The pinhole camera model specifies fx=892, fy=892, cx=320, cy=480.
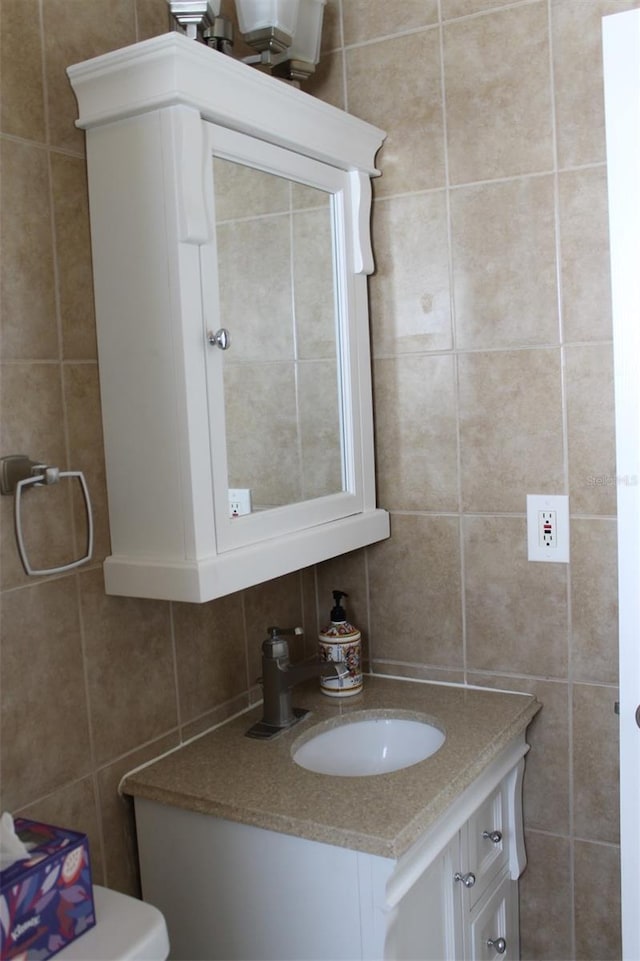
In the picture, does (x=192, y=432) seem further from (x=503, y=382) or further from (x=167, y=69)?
(x=503, y=382)

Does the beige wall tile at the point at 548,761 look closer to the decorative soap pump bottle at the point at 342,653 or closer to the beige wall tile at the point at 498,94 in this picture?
the decorative soap pump bottle at the point at 342,653

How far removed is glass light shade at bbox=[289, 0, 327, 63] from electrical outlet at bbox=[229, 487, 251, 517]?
839mm

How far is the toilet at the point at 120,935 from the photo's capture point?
1032 millimetres

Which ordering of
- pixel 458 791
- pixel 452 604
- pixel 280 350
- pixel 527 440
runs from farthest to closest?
pixel 452 604
pixel 527 440
pixel 280 350
pixel 458 791

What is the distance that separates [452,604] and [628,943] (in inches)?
25.8

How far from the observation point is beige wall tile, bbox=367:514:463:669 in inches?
70.9

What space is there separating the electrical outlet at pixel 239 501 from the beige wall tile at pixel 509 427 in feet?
1.71

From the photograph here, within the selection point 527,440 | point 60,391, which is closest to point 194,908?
point 60,391

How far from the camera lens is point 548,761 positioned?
5.59ft

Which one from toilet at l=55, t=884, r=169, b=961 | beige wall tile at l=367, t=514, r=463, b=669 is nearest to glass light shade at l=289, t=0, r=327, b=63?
beige wall tile at l=367, t=514, r=463, b=669

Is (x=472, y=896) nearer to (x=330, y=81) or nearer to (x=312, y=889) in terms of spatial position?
(x=312, y=889)

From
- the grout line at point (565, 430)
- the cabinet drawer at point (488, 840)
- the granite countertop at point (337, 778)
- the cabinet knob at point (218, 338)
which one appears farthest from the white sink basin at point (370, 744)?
the cabinet knob at point (218, 338)

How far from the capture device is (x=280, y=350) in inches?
60.2

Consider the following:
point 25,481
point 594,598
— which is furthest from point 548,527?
point 25,481
